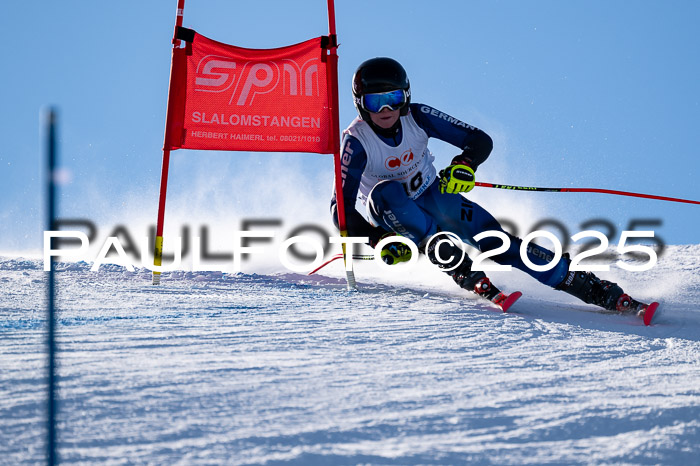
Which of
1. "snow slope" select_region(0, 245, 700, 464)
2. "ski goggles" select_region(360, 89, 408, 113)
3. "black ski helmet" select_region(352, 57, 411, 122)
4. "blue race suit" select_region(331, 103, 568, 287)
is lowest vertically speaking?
"snow slope" select_region(0, 245, 700, 464)

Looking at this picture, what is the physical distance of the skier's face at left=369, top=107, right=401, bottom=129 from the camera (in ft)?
13.8

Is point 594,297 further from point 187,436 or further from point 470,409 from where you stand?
point 187,436

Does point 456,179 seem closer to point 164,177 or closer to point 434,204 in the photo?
point 434,204

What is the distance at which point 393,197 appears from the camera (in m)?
4.09

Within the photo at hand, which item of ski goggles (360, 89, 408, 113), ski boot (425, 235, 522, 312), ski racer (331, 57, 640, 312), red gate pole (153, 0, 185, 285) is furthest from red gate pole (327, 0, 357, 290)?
red gate pole (153, 0, 185, 285)

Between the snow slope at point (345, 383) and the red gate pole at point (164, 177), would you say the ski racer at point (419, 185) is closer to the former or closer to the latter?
the snow slope at point (345, 383)

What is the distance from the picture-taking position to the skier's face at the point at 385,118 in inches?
166

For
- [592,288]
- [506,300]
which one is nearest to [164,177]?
[506,300]

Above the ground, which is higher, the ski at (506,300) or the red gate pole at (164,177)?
→ the red gate pole at (164,177)

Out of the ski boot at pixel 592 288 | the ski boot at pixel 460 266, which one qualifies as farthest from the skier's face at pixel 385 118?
the ski boot at pixel 592 288

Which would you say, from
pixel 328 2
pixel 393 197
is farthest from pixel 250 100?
pixel 393 197

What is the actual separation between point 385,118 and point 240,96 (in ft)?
3.71

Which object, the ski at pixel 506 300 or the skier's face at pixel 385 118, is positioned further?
the skier's face at pixel 385 118

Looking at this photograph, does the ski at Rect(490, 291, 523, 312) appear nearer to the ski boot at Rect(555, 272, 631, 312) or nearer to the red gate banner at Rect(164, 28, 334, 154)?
the ski boot at Rect(555, 272, 631, 312)
